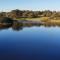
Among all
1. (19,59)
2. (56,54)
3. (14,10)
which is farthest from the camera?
(14,10)

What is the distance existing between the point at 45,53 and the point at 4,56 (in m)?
2.25

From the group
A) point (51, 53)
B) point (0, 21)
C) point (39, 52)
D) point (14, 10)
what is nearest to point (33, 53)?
point (39, 52)

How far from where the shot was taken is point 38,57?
8.32m

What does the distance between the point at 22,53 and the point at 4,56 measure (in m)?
1.10

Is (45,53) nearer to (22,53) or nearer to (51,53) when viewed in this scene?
(51,53)

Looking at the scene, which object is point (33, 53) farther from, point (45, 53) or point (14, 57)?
point (14, 57)

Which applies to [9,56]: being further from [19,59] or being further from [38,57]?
[38,57]

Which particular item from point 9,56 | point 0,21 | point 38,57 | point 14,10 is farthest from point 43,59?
point 14,10

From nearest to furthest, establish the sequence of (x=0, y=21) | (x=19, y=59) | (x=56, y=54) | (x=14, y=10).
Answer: (x=19, y=59) → (x=56, y=54) → (x=0, y=21) → (x=14, y=10)

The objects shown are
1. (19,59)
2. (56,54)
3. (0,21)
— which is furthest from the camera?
(0,21)

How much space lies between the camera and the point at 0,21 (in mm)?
Answer: 29328

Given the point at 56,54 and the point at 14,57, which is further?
the point at 56,54

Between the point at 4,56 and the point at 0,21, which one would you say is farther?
the point at 0,21

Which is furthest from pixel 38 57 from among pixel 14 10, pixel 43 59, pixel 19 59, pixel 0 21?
pixel 14 10
